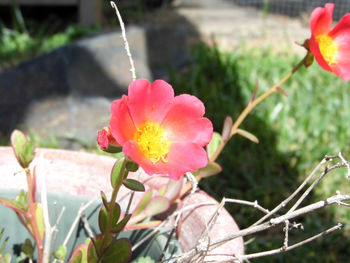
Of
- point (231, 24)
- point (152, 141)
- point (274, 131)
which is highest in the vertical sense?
point (152, 141)

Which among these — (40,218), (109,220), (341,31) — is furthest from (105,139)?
(341,31)

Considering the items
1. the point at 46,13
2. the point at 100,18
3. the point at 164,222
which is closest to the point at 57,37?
the point at 100,18

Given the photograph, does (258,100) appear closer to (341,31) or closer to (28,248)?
(341,31)

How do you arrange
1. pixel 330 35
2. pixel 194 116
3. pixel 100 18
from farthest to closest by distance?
pixel 100 18 < pixel 330 35 < pixel 194 116

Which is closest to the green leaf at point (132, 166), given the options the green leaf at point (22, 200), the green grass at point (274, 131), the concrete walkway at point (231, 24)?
the green leaf at point (22, 200)

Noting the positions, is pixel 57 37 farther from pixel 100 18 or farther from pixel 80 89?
pixel 80 89

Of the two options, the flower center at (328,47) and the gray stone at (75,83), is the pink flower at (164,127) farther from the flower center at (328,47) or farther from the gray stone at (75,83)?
the gray stone at (75,83)
